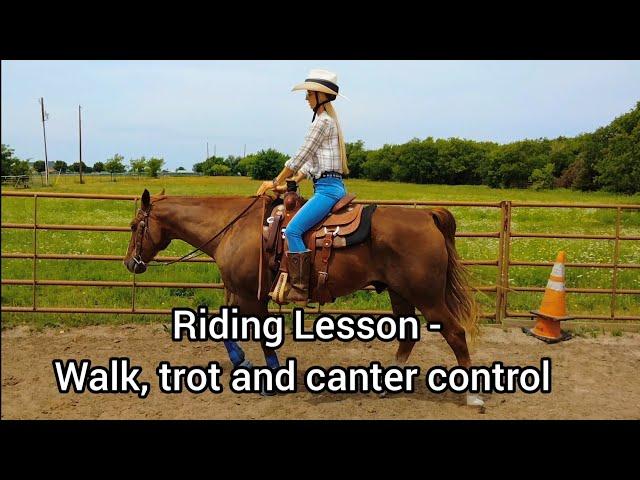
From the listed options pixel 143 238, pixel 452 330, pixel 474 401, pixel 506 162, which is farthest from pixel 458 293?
pixel 506 162

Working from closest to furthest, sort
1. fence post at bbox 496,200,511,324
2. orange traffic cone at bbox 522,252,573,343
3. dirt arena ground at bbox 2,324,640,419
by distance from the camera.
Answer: dirt arena ground at bbox 2,324,640,419, orange traffic cone at bbox 522,252,573,343, fence post at bbox 496,200,511,324

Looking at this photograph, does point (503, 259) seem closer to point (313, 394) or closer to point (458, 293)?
point (458, 293)

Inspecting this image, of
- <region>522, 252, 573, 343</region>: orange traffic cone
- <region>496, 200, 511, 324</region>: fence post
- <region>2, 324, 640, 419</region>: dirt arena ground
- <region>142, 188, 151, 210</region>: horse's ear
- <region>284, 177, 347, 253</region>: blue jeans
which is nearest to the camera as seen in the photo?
<region>2, 324, 640, 419</region>: dirt arena ground

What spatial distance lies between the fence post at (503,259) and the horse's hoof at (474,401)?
2.53m

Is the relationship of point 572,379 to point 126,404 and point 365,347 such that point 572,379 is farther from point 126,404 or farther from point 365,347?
point 126,404

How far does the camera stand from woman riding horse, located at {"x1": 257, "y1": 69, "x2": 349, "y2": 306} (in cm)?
427

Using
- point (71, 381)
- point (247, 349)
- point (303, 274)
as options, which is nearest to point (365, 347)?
point (247, 349)

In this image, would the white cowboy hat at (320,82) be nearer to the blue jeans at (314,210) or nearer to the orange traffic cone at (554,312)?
the blue jeans at (314,210)

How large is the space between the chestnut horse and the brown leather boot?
22 centimetres

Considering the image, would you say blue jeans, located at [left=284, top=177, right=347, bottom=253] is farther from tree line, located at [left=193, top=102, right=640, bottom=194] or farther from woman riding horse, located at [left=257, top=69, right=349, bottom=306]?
tree line, located at [left=193, top=102, right=640, bottom=194]

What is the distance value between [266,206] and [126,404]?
2.12 meters

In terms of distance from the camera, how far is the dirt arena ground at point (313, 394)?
420 cm

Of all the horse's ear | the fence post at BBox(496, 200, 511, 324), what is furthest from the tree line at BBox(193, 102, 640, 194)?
the horse's ear

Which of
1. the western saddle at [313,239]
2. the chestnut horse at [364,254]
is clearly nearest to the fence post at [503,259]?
the chestnut horse at [364,254]
